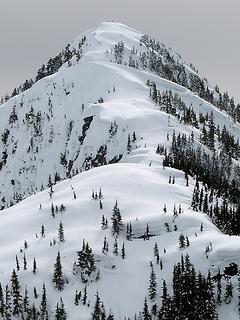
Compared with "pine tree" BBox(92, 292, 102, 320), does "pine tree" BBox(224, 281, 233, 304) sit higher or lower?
Answer: higher

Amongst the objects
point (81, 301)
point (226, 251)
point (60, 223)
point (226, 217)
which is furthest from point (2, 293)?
point (226, 217)

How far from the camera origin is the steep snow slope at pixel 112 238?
135500 mm

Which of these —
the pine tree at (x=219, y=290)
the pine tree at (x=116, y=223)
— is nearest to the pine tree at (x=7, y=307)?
the pine tree at (x=116, y=223)

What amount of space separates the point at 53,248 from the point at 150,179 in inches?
1860

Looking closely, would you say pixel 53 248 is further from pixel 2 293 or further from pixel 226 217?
pixel 226 217

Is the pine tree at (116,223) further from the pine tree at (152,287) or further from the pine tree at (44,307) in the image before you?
the pine tree at (44,307)

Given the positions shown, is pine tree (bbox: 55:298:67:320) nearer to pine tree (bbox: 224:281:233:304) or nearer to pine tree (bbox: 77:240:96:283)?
pine tree (bbox: 77:240:96:283)

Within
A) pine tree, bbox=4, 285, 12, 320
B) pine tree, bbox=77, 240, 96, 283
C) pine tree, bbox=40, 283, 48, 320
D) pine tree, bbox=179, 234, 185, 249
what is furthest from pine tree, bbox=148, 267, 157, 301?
pine tree, bbox=4, 285, 12, 320

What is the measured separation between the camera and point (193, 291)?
12331 cm

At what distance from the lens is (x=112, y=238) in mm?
151875

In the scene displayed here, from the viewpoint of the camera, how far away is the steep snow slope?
13550 cm

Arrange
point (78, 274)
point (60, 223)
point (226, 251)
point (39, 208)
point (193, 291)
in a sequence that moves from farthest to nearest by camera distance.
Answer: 1. point (39, 208)
2. point (60, 223)
3. point (78, 274)
4. point (226, 251)
5. point (193, 291)

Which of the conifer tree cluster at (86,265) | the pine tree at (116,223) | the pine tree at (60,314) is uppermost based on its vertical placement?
the pine tree at (116,223)

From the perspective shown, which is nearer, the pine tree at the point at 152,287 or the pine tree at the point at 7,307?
the pine tree at the point at 152,287
